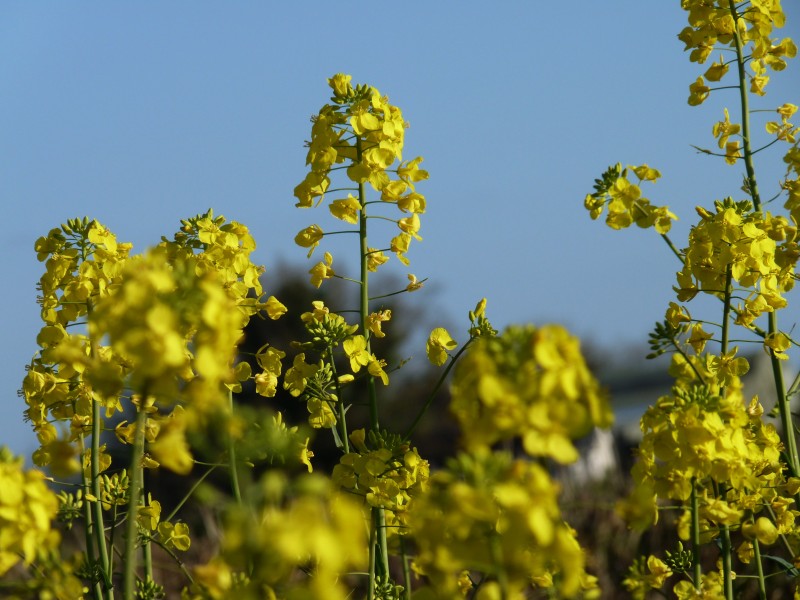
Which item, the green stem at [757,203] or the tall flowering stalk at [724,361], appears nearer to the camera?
the tall flowering stalk at [724,361]

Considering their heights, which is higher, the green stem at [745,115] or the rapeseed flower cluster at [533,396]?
the green stem at [745,115]

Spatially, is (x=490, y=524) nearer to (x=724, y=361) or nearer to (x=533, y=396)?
(x=533, y=396)

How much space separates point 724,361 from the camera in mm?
3826

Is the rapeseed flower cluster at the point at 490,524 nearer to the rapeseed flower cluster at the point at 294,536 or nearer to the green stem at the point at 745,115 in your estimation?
the rapeseed flower cluster at the point at 294,536

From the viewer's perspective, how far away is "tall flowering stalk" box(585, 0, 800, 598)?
2.81 m

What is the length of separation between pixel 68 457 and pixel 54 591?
0.28 meters

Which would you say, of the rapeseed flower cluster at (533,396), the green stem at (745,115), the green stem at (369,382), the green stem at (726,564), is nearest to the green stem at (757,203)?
the green stem at (745,115)

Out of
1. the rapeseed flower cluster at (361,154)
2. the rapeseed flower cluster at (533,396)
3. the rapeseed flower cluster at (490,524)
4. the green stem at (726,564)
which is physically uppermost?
the rapeseed flower cluster at (361,154)

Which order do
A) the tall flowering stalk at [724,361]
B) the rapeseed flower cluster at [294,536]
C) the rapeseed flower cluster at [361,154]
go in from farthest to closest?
the rapeseed flower cluster at [361,154], the tall flowering stalk at [724,361], the rapeseed flower cluster at [294,536]

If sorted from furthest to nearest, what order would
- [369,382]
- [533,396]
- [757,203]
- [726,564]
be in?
[757,203]
[369,382]
[726,564]
[533,396]

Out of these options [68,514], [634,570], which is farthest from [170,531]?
[634,570]

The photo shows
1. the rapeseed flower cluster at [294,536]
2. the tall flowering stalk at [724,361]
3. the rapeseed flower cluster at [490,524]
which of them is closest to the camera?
the rapeseed flower cluster at [294,536]

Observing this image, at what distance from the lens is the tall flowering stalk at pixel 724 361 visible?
281cm

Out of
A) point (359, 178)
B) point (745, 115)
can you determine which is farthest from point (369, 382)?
point (745, 115)
